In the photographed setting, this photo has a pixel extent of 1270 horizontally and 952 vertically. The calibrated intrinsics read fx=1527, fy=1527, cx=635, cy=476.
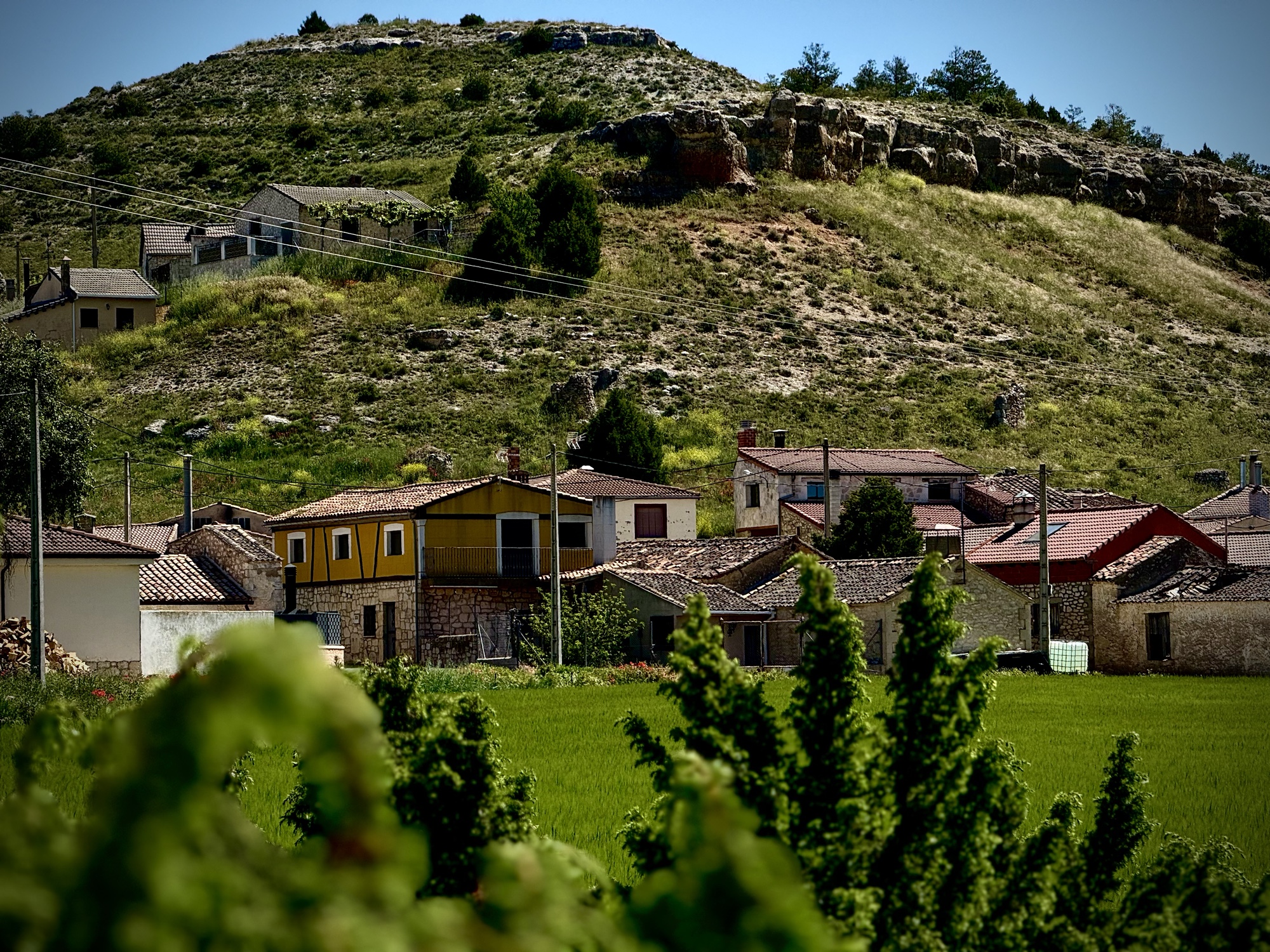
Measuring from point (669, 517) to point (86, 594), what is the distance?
79.3 feet

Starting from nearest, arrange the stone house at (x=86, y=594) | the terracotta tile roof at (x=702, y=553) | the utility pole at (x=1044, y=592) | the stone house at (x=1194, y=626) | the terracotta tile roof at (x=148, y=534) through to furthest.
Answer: the stone house at (x=86, y=594)
the utility pole at (x=1044, y=592)
the stone house at (x=1194, y=626)
the terracotta tile roof at (x=702, y=553)
the terracotta tile roof at (x=148, y=534)

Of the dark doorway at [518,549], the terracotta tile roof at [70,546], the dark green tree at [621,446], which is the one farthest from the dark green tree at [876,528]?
the terracotta tile roof at [70,546]

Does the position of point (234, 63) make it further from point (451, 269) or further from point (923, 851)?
point (923, 851)

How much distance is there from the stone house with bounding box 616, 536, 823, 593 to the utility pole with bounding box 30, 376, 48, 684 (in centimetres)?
2170

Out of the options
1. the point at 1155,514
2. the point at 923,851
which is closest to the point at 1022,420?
the point at 1155,514

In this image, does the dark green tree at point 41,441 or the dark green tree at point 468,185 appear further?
the dark green tree at point 468,185

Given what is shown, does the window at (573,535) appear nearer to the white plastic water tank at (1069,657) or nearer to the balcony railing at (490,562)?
the balcony railing at (490,562)

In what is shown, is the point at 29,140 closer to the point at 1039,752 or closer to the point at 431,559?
the point at 431,559

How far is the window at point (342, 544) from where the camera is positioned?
47250 millimetres

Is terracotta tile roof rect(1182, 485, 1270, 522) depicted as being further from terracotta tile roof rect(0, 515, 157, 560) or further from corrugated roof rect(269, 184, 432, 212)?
corrugated roof rect(269, 184, 432, 212)

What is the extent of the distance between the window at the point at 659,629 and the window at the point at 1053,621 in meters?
11.1

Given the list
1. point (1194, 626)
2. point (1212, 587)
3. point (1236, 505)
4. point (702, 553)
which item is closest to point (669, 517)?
point (702, 553)

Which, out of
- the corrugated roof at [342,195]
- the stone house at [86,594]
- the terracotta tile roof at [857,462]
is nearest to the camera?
the stone house at [86,594]

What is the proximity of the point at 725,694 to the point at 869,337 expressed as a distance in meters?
78.9
